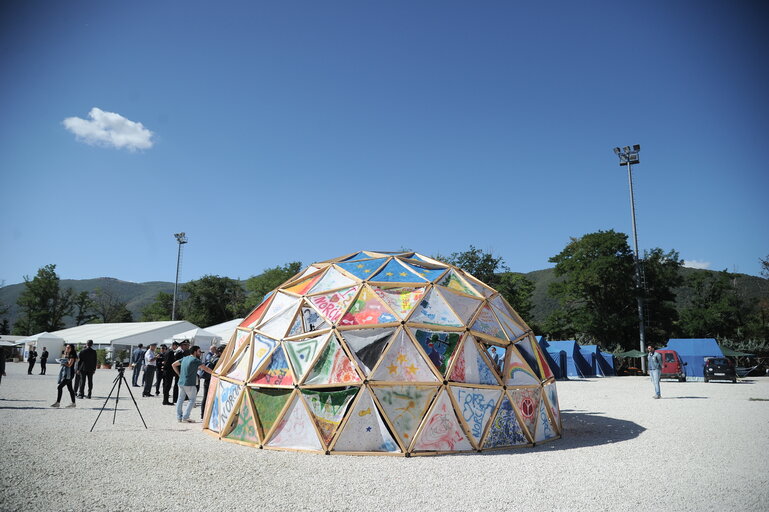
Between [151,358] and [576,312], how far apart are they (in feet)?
143

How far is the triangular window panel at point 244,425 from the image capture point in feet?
26.9

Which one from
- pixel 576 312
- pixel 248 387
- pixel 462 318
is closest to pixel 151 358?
pixel 248 387

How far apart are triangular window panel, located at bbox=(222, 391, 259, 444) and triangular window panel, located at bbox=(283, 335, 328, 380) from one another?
3.66ft

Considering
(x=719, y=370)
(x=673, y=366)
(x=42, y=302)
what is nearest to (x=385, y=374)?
(x=719, y=370)

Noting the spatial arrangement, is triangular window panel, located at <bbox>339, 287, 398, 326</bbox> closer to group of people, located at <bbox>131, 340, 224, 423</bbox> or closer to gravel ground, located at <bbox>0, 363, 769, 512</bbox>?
gravel ground, located at <bbox>0, 363, 769, 512</bbox>

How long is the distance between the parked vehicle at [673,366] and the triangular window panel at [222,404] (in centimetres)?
3037

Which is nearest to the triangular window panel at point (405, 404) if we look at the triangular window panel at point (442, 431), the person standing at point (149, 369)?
the triangular window panel at point (442, 431)

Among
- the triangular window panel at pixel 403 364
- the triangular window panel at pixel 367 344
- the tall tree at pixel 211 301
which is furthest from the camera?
the tall tree at pixel 211 301

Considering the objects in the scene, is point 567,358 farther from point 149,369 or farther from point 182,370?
point 182,370

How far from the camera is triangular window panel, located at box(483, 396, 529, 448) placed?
798 cm

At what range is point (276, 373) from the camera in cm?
839

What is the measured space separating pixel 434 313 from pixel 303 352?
259cm

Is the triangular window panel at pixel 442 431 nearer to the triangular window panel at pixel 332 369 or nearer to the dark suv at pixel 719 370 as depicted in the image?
the triangular window panel at pixel 332 369

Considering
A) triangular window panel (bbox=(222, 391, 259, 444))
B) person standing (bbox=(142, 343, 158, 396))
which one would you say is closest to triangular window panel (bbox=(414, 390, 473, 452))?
triangular window panel (bbox=(222, 391, 259, 444))
